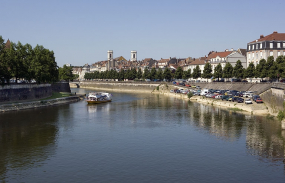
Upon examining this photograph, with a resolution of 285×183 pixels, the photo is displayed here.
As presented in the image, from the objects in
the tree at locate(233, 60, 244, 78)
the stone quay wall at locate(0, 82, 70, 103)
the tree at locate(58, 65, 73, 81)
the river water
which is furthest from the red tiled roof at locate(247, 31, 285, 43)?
the tree at locate(58, 65, 73, 81)

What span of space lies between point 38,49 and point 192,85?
57384 millimetres

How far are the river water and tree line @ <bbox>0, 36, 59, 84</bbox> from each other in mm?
16150

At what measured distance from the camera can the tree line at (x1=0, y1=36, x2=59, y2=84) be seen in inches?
2820

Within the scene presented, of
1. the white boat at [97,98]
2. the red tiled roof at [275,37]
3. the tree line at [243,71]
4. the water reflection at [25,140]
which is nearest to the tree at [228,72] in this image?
the tree line at [243,71]

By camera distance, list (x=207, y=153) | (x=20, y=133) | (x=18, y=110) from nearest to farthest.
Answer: (x=207, y=153)
(x=20, y=133)
(x=18, y=110)

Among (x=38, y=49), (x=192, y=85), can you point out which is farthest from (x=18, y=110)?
(x=192, y=85)

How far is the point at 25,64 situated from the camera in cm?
8112

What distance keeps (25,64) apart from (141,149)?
5261cm

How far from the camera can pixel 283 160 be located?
33.5 metres

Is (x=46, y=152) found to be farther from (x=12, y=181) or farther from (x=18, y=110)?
(x=18, y=110)

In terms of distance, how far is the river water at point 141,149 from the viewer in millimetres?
29797

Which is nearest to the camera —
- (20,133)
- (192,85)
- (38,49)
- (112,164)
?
(112,164)

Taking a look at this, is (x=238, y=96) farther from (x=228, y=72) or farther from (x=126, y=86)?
(x=126, y=86)

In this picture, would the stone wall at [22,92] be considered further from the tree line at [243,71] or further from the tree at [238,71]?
the tree line at [243,71]
